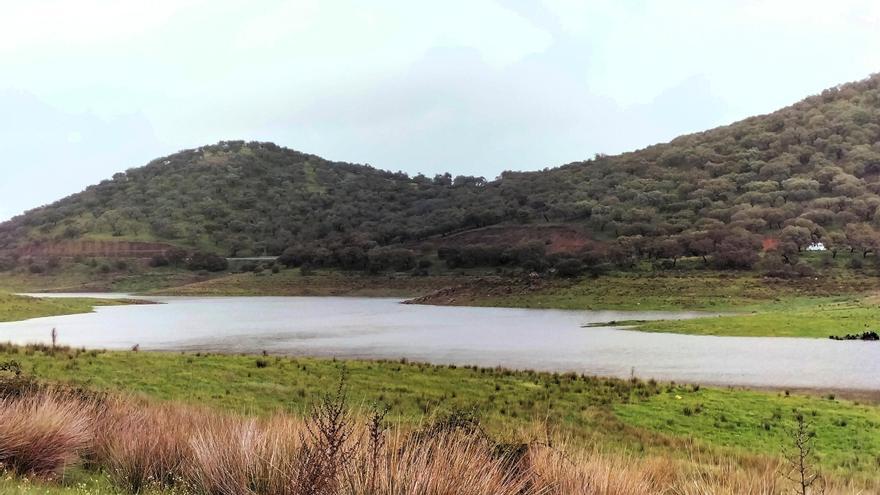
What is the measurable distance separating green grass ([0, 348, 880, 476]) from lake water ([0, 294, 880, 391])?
15.3ft

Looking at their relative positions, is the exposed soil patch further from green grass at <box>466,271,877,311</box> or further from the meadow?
the meadow

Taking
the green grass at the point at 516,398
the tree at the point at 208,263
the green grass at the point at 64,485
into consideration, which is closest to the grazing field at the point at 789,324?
the green grass at the point at 516,398

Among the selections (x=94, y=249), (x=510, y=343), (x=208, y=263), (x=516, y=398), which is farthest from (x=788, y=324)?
(x=94, y=249)

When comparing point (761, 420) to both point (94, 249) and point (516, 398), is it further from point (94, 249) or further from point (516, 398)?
point (94, 249)

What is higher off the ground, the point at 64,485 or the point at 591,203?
the point at 591,203

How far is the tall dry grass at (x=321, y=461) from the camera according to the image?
203 inches

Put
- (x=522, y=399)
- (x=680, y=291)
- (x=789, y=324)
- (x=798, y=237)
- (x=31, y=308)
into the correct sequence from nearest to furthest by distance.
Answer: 1. (x=522, y=399)
2. (x=789, y=324)
3. (x=31, y=308)
4. (x=680, y=291)
5. (x=798, y=237)

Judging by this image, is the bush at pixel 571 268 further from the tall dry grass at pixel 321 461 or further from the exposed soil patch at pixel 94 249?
the exposed soil patch at pixel 94 249

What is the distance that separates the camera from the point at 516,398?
1742cm

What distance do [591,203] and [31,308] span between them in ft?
291

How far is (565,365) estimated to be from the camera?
25.8 meters

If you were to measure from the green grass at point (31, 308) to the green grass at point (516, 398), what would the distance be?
3794 cm

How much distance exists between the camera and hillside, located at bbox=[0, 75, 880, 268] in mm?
85875

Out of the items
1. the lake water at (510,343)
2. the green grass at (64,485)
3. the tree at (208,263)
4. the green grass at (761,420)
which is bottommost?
the lake water at (510,343)
